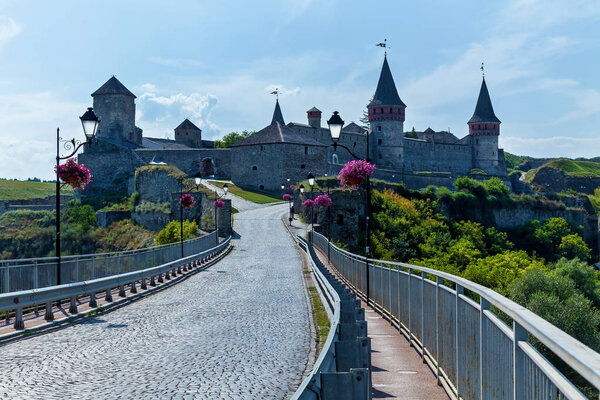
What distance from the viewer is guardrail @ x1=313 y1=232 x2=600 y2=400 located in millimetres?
2938

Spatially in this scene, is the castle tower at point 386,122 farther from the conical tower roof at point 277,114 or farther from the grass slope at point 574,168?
the grass slope at point 574,168

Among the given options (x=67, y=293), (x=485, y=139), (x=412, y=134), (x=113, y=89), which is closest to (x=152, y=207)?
(x=113, y=89)

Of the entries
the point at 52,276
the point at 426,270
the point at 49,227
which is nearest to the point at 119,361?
the point at 426,270

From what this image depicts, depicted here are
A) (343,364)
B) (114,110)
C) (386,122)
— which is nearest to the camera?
(343,364)

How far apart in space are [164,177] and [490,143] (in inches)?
2686

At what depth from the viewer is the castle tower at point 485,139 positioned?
378ft

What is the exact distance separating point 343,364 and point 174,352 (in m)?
4.22

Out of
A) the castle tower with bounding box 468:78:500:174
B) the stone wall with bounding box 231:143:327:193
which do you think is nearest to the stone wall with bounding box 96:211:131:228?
the stone wall with bounding box 231:143:327:193

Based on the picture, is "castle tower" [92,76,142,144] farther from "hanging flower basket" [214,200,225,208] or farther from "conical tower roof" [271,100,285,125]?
"hanging flower basket" [214,200,225,208]

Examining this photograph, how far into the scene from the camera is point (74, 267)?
52.0 feet

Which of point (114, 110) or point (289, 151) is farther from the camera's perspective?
point (114, 110)

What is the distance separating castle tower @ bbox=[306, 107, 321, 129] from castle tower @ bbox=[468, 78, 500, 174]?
110 feet

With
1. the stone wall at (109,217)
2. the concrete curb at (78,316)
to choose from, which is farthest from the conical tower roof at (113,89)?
the concrete curb at (78,316)

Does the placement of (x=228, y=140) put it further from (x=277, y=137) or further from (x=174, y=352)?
(x=174, y=352)
